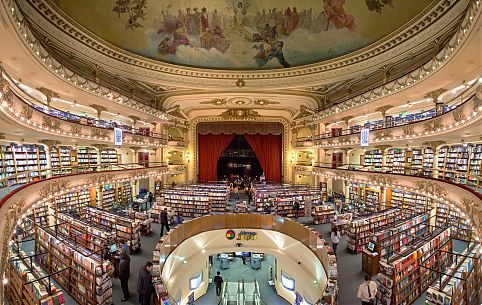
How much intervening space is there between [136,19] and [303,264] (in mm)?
13243

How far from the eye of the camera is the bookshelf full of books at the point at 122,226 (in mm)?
7273

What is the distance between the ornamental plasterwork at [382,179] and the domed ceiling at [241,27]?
622 centimetres

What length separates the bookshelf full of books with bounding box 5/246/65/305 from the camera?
167 inches

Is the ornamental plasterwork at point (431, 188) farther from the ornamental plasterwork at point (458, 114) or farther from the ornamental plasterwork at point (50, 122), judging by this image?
the ornamental plasterwork at point (50, 122)

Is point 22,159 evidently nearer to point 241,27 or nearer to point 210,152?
point 241,27

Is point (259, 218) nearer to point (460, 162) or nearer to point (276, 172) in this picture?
point (460, 162)

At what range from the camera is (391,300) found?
4.98 meters

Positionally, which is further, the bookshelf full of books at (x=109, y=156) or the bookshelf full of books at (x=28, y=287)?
the bookshelf full of books at (x=109, y=156)

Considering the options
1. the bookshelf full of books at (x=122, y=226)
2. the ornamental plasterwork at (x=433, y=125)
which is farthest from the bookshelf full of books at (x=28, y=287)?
the ornamental plasterwork at (x=433, y=125)

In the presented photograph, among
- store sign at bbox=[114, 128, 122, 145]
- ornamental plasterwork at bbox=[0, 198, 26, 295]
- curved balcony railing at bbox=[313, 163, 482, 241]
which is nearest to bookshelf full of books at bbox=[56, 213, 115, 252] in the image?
ornamental plasterwork at bbox=[0, 198, 26, 295]

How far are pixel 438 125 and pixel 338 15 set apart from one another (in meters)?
7.22

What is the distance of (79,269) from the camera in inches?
208

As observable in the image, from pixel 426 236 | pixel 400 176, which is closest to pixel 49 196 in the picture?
pixel 426 236

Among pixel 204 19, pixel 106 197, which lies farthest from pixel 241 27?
pixel 106 197
